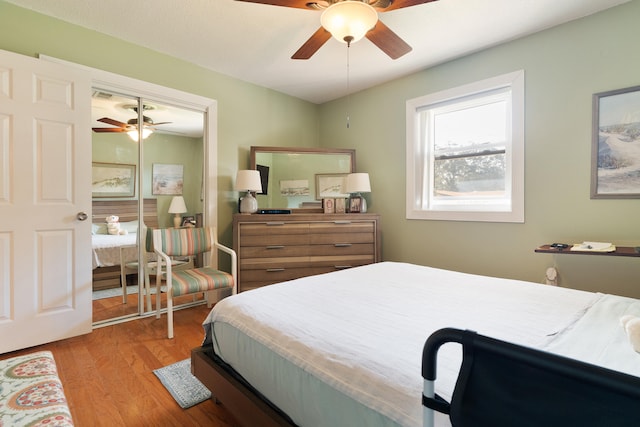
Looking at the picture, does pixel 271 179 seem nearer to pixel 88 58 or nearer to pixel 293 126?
pixel 293 126

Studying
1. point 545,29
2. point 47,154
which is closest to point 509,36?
point 545,29

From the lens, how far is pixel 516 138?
271 cm

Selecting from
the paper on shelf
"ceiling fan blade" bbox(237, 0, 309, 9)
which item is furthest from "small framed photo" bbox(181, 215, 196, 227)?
the paper on shelf

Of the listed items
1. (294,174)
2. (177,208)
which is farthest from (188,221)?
(294,174)

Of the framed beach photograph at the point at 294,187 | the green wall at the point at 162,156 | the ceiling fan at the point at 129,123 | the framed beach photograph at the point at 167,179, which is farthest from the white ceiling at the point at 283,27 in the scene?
the framed beach photograph at the point at 294,187

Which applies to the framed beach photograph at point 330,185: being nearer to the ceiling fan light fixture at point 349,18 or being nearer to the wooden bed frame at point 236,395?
the ceiling fan light fixture at point 349,18

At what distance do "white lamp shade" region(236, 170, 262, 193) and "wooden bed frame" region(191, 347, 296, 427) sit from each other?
1957mm

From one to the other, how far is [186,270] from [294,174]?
1.57 metres

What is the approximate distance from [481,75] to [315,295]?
2601mm

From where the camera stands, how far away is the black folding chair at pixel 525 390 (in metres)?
0.53

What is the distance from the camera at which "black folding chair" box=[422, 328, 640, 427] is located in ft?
1.75

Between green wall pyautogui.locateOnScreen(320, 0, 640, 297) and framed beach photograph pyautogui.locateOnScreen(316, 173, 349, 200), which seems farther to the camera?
framed beach photograph pyautogui.locateOnScreen(316, 173, 349, 200)

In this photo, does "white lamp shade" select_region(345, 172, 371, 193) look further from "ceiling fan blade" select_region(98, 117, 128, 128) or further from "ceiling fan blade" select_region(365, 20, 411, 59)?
A: "ceiling fan blade" select_region(98, 117, 128, 128)

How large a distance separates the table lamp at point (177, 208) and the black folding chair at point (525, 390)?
3043 mm
